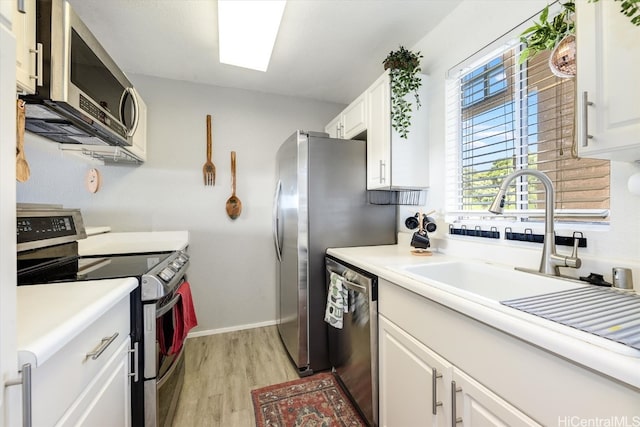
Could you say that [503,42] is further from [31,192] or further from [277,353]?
[31,192]

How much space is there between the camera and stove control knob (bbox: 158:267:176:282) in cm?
124

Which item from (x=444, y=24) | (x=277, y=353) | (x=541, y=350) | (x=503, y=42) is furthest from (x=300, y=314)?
(x=444, y=24)

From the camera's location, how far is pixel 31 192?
1.87 meters

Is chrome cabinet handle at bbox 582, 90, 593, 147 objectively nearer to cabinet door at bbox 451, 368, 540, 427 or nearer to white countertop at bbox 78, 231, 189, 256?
cabinet door at bbox 451, 368, 540, 427

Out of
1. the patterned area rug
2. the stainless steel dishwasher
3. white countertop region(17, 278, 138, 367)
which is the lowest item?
the patterned area rug

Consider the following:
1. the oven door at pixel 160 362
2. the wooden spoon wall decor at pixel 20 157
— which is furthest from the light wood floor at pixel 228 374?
the wooden spoon wall decor at pixel 20 157

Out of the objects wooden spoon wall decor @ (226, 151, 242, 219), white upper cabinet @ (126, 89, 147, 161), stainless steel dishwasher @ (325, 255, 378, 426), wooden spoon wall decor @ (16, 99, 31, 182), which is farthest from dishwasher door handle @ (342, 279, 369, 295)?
white upper cabinet @ (126, 89, 147, 161)

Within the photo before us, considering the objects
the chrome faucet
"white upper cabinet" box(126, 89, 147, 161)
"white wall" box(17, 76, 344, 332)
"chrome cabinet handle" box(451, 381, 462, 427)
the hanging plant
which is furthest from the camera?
"white wall" box(17, 76, 344, 332)

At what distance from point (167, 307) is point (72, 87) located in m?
1.05

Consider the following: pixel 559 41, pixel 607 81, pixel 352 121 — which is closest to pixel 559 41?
pixel 559 41

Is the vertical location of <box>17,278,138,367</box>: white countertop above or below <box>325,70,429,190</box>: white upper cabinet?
below

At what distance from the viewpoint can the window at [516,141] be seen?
45.3 inches

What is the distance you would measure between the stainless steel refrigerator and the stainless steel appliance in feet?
2.81

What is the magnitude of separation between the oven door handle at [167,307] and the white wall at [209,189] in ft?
4.15
